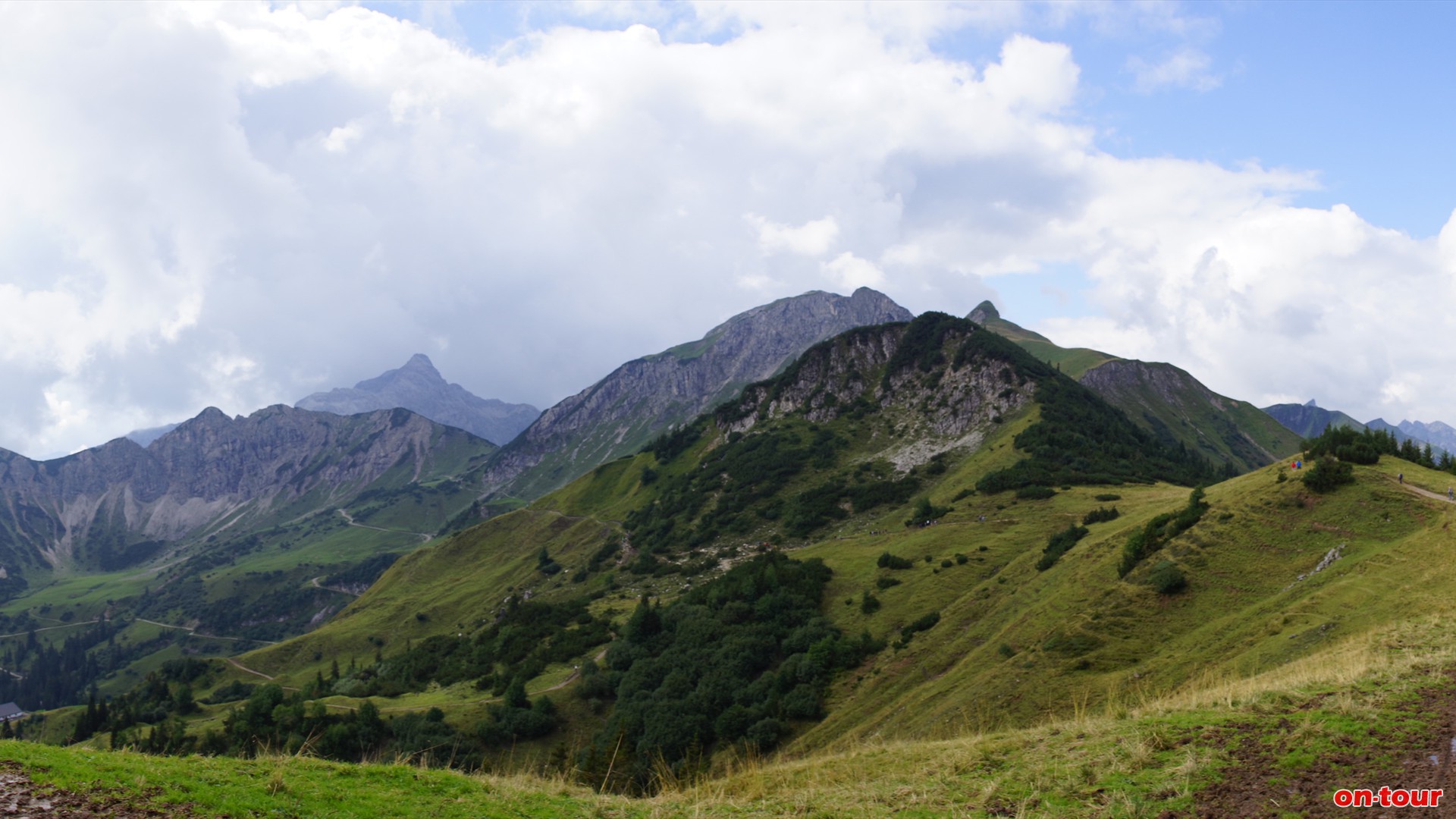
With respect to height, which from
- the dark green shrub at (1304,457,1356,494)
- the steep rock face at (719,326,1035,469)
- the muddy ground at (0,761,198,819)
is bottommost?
the muddy ground at (0,761,198,819)

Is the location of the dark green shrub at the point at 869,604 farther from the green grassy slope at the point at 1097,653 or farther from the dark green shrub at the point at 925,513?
the dark green shrub at the point at 925,513

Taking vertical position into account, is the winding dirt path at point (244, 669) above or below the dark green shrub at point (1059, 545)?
below

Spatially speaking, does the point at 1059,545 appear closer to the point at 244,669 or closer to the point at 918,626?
the point at 918,626

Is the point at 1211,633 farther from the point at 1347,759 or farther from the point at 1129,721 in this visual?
the point at 1347,759

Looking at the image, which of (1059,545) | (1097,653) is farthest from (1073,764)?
(1059,545)

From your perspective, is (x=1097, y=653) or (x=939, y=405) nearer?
(x=1097, y=653)

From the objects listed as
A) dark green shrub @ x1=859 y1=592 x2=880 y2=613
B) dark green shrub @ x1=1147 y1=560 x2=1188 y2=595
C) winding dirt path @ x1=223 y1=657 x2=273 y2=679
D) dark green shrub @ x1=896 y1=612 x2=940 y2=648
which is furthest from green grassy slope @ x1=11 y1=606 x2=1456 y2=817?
winding dirt path @ x1=223 y1=657 x2=273 y2=679

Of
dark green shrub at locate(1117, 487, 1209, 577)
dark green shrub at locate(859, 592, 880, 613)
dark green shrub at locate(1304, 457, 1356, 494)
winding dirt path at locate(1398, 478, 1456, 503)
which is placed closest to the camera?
winding dirt path at locate(1398, 478, 1456, 503)

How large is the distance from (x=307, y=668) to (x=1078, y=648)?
17412 cm

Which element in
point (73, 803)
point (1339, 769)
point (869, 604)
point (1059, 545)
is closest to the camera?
point (1339, 769)

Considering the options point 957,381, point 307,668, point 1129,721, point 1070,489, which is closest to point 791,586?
point 1070,489

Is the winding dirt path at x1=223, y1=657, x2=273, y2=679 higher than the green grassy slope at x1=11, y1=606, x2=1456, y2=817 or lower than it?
lower

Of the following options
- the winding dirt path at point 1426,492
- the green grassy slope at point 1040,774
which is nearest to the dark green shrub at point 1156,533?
the winding dirt path at point 1426,492

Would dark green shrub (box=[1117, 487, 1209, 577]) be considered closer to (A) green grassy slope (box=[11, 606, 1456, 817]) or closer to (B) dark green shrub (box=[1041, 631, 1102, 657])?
(B) dark green shrub (box=[1041, 631, 1102, 657])
